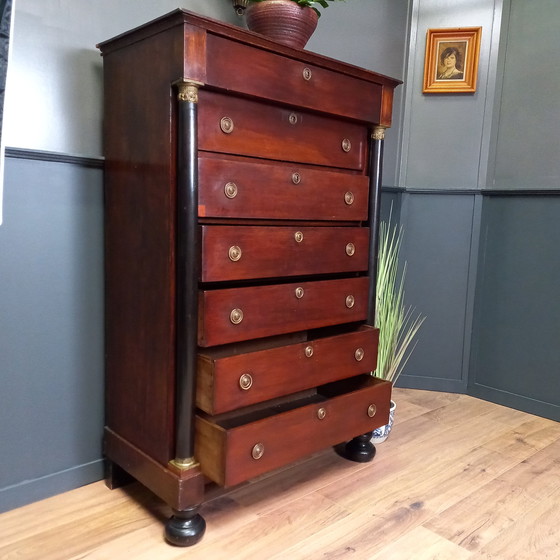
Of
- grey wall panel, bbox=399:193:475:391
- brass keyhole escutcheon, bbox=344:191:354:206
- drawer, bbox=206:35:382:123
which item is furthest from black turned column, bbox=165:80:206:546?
grey wall panel, bbox=399:193:475:391

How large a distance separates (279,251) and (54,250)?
645 millimetres

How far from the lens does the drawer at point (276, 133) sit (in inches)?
53.1

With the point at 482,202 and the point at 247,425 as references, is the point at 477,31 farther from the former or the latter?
the point at 247,425

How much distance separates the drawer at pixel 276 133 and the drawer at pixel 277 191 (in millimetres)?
36

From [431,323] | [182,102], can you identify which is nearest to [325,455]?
[431,323]

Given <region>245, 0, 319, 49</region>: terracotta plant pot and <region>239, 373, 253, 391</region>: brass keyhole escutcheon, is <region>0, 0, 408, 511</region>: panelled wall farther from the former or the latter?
<region>239, 373, 253, 391</region>: brass keyhole escutcheon

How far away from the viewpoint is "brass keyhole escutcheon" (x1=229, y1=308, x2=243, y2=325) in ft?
4.55

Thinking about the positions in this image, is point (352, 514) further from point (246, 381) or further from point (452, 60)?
point (452, 60)

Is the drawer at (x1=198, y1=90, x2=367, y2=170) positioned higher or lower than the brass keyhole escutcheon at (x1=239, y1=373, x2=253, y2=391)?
higher

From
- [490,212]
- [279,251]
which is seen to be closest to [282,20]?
[279,251]

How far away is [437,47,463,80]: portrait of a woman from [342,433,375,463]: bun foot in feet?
5.40

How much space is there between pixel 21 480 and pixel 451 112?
225 cm

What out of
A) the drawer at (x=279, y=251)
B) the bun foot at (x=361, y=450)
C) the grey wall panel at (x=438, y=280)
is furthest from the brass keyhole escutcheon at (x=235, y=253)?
the grey wall panel at (x=438, y=280)

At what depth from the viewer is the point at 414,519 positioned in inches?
61.3
